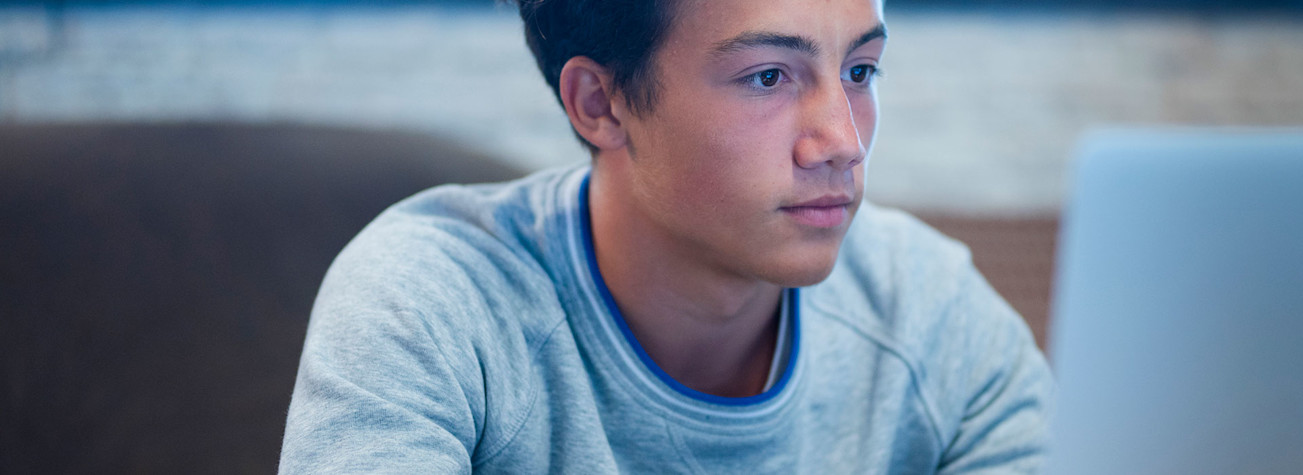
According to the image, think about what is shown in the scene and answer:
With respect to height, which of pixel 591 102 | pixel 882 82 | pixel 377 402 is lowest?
pixel 377 402

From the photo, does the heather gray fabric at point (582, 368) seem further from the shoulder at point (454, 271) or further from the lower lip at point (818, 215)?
the lower lip at point (818, 215)

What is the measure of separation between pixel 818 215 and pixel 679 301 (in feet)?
0.58

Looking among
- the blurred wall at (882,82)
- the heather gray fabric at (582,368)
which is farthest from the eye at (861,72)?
the blurred wall at (882,82)

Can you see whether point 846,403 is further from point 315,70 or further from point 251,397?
point 315,70

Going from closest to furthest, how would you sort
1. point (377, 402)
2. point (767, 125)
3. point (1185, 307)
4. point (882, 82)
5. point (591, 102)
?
1. point (1185, 307)
2. point (377, 402)
3. point (767, 125)
4. point (591, 102)
5. point (882, 82)

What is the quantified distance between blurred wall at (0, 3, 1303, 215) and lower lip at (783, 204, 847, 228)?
1473mm

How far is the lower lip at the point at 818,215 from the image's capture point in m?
0.85

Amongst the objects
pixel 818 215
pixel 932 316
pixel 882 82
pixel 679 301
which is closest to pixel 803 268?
pixel 818 215

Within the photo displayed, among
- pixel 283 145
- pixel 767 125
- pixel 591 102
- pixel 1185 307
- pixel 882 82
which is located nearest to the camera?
pixel 1185 307

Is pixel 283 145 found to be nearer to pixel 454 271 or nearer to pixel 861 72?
pixel 454 271

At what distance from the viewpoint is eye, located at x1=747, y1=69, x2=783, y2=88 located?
0.84m

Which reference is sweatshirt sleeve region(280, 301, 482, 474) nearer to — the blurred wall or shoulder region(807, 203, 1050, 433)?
shoulder region(807, 203, 1050, 433)

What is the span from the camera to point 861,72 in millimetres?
899

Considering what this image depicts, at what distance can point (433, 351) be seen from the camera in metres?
0.78
